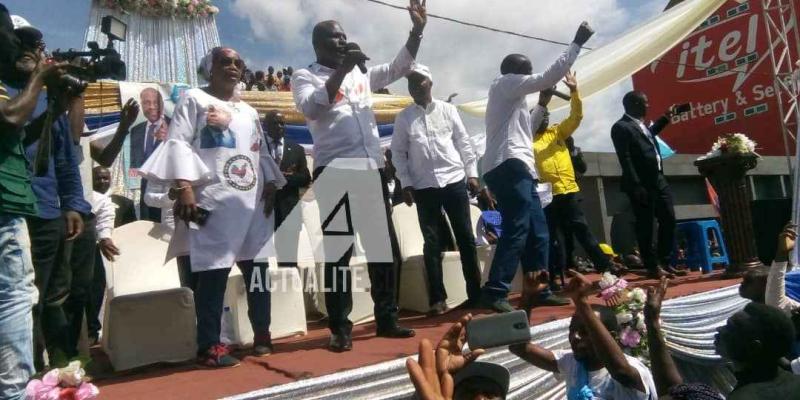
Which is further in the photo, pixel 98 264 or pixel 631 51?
pixel 631 51

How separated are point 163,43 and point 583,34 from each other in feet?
23.0

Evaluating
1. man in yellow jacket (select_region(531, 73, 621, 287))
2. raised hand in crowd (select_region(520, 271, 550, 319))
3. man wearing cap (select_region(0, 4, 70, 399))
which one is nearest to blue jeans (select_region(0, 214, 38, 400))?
man wearing cap (select_region(0, 4, 70, 399))

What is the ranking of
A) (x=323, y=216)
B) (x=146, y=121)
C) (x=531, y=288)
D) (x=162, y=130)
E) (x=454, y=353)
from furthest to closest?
(x=146, y=121), (x=162, y=130), (x=323, y=216), (x=531, y=288), (x=454, y=353)

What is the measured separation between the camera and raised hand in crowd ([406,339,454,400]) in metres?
1.37

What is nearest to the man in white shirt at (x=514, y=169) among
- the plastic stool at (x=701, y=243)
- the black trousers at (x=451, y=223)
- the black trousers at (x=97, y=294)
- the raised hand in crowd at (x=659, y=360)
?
the black trousers at (x=451, y=223)

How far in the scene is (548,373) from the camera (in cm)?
316

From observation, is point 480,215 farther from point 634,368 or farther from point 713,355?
point 634,368

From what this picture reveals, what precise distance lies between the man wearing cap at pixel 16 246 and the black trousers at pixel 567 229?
12.1 ft

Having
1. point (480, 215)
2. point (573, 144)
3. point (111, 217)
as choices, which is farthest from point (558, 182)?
point (111, 217)

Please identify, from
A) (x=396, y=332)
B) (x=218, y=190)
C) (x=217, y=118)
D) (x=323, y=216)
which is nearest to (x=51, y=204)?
(x=218, y=190)

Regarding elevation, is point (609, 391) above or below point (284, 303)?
below

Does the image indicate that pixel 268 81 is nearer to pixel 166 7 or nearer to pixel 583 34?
pixel 166 7

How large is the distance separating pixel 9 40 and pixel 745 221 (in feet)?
16.8

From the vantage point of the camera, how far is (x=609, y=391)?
8.18 feet
